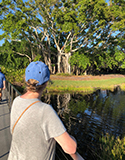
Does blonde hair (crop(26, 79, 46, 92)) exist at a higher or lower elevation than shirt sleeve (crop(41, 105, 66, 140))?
higher

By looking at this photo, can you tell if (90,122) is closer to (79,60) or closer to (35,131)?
(35,131)

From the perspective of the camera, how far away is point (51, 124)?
3.84 feet

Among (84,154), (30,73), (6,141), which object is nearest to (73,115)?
(84,154)

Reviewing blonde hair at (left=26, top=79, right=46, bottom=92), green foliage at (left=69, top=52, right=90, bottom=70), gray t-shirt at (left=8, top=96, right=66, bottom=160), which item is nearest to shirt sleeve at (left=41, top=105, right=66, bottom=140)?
gray t-shirt at (left=8, top=96, right=66, bottom=160)

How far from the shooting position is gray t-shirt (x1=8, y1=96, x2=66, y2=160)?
1.18 m

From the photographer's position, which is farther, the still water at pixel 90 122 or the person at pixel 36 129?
the still water at pixel 90 122

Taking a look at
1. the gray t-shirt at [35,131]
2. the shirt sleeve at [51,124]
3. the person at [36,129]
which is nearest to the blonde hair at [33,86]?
the person at [36,129]

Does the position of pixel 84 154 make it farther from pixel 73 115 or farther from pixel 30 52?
pixel 30 52

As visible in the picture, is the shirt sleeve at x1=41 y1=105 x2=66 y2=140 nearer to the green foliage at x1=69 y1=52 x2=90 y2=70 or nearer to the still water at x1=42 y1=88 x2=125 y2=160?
the still water at x1=42 y1=88 x2=125 y2=160

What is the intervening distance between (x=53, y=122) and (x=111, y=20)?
97.3 ft

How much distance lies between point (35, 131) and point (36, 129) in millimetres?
22

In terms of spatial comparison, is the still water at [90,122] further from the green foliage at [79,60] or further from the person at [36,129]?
the green foliage at [79,60]

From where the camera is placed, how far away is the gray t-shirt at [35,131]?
1.18 meters

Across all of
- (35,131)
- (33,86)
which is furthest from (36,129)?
(33,86)
